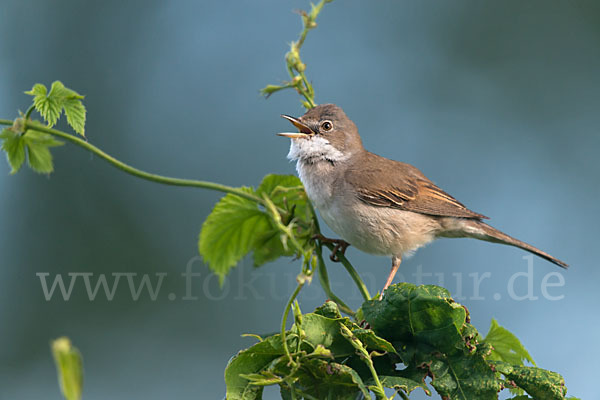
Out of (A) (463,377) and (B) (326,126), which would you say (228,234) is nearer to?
(A) (463,377)

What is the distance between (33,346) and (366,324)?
4037 millimetres

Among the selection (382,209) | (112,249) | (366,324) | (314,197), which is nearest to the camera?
(366,324)

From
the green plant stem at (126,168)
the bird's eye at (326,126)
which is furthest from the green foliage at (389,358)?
the bird's eye at (326,126)

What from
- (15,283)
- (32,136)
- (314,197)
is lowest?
(15,283)

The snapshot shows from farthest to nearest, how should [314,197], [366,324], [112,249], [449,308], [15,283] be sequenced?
1. [112,249]
2. [15,283]
3. [314,197]
4. [366,324]
5. [449,308]

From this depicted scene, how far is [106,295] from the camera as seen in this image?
5340 mm

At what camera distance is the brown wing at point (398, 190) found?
400 centimetres

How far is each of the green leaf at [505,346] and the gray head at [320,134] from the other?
199 cm

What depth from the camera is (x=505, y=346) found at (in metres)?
2.25

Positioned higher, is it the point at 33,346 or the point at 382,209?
the point at 382,209

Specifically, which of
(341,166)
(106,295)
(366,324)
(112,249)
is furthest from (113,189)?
(366,324)

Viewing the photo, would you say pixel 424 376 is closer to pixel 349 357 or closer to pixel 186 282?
pixel 349 357

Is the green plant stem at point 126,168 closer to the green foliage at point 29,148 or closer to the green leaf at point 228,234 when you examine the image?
the green foliage at point 29,148

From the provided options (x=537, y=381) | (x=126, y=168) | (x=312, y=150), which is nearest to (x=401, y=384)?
(x=537, y=381)
